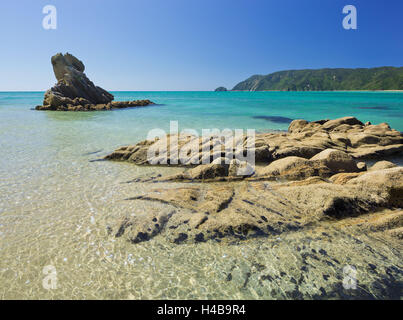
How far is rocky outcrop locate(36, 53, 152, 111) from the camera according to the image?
38156 millimetres

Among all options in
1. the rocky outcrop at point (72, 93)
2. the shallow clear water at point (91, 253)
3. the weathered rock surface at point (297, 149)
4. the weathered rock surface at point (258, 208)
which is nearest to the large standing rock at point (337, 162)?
the weathered rock surface at point (297, 149)

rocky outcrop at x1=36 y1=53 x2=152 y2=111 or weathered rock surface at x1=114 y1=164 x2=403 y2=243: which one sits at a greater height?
Answer: rocky outcrop at x1=36 y1=53 x2=152 y2=111

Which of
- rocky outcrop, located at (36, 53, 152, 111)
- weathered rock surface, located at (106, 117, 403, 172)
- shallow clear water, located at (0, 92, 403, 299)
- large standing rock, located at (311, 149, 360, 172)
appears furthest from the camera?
rocky outcrop, located at (36, 53, 152, 111)

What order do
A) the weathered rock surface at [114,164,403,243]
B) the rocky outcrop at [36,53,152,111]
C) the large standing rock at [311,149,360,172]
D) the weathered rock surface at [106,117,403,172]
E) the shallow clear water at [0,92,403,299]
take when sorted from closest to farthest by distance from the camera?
the shallow clear water at [0,92,403,299], the weathered rock surface at [114,164,403,243], the large standing rock at [311,149,360,172], the weathered rock surface at [106,117,403,172], the rocky outcrop at [36,53,152,111]

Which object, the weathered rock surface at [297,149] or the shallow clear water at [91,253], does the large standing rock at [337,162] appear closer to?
the weathered rock surface at [297,149]

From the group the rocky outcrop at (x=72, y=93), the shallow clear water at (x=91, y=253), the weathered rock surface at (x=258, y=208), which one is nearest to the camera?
the shallow clear water at (x=91, y=253)

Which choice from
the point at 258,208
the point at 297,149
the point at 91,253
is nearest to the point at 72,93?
the point at 297,149

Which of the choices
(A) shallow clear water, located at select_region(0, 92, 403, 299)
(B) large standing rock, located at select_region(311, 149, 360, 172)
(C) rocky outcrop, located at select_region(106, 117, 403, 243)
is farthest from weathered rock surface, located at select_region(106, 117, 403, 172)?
(A) shallow clear water, located at select_region(0, 92, 403, 299)

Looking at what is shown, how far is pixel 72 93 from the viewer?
4378cm

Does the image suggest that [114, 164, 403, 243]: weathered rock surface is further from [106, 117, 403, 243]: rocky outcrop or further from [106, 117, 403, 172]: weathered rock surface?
[106, 117, 403, 172]: weathered rock surface

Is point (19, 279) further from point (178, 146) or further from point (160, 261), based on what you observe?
point (178, 146)

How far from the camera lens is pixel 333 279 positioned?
11.4 ft

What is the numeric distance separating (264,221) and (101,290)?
3.26 m

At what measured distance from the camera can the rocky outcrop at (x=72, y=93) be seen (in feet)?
125
